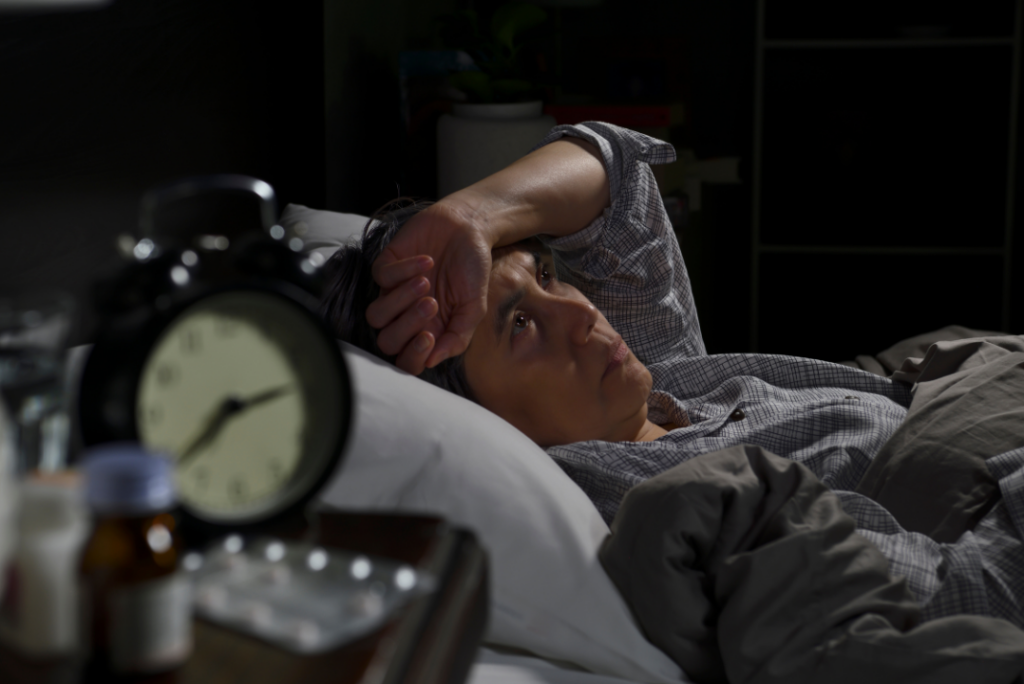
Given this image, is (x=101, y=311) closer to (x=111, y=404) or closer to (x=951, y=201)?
(x=111, y=404)

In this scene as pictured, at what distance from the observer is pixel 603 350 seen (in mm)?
1392

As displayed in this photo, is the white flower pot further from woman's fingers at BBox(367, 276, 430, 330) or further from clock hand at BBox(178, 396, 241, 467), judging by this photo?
clock hand at BBox(178, 396, 241, 467)

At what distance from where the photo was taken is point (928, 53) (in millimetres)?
3396

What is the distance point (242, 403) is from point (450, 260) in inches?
30.9

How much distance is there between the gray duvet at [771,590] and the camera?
0.81 m

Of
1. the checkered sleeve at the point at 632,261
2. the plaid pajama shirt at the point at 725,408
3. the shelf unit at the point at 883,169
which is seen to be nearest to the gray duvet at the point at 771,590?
the plaid pajama shirt at the point at 725,408

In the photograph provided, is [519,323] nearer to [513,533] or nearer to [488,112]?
[513,533]

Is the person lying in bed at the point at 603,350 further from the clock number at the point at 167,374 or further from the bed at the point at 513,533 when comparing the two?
the clock number at the point at 167,374

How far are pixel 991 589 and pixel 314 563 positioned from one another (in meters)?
0.76

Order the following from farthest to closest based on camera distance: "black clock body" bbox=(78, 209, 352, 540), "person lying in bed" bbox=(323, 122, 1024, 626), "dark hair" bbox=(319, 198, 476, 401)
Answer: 1. "dark hair" bbox=(319, 198, 476, 401)
2. "person lying in bed" bbox=(323, 122, 1024, 626)
3. "black clock body" bbox=(78, 209, 352, 540)

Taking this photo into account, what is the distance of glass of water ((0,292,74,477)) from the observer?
18.7 inches

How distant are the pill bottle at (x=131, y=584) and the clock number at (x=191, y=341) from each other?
11 cm

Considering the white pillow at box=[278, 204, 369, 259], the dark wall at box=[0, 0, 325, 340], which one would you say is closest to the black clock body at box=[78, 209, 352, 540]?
the dark wall at box=[0, 0, 325, 340]

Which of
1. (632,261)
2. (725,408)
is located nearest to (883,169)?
(632,261)
